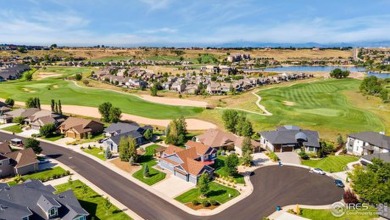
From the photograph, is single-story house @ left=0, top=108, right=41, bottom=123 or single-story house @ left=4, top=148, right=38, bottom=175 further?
single-story house @ left=0, top=108, right=41, bottom=123

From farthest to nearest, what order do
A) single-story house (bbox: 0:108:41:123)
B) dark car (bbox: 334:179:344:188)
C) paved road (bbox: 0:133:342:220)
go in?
1. single-story house (bbox: 0:108:41:123)
2. dark car (bbox: 334:179:344:188)
3. paved road (bbox: 0:133:342:220)

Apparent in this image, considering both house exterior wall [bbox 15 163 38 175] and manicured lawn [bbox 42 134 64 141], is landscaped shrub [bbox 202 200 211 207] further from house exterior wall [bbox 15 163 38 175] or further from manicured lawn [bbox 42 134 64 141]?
manicured lawn [bbox 42 134 64 141]

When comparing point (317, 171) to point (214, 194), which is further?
point (317, 171)

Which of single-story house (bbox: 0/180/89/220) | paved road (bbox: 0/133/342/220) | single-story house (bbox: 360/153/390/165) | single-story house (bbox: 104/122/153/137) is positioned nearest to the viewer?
single-story house (bbox: 0/180/89/220)

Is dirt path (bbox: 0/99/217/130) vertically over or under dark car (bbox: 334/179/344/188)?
over

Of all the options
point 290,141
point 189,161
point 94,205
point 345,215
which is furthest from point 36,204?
point 290,141

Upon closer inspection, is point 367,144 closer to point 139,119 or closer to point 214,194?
point 214,194

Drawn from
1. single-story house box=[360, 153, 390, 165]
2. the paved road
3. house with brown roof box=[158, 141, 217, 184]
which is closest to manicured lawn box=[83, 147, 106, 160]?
the paved road
